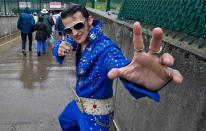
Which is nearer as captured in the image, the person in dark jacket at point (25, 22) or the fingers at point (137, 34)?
the fingers at point (137, 34)

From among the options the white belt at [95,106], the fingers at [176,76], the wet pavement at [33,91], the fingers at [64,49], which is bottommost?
the wet pavement at [33,91]

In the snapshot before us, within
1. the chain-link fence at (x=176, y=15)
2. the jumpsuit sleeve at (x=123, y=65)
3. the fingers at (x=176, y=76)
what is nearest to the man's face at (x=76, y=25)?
the jumpsuit sleeve at (x=123, y=65)

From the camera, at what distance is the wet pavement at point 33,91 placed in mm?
3457

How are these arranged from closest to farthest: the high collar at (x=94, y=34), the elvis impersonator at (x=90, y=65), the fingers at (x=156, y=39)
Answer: the fingers at (x=156, y=39) → the elvis impersonator at (x=90, y=65) → the high collar at (x=94, y=34)

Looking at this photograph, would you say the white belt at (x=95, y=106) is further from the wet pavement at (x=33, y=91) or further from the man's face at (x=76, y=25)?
the wet pavement at (x=33, y=91)

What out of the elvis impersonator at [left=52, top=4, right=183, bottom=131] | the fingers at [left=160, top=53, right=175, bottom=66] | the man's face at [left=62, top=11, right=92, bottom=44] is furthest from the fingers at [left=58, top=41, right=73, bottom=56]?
the fingers at [left=160, top=53, right=175, bottom=66]

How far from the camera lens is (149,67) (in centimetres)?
124

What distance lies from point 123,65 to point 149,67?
0.22m

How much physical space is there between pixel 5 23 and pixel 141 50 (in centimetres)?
1286

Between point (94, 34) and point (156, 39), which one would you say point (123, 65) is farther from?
point (94, 34)

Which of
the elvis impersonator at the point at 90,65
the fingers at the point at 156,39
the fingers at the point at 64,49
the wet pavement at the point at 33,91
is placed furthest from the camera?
the wet pavement at the point at 33,91

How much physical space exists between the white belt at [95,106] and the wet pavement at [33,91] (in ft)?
5.26

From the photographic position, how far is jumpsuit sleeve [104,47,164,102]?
1.24m

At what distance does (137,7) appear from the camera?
3.20m
